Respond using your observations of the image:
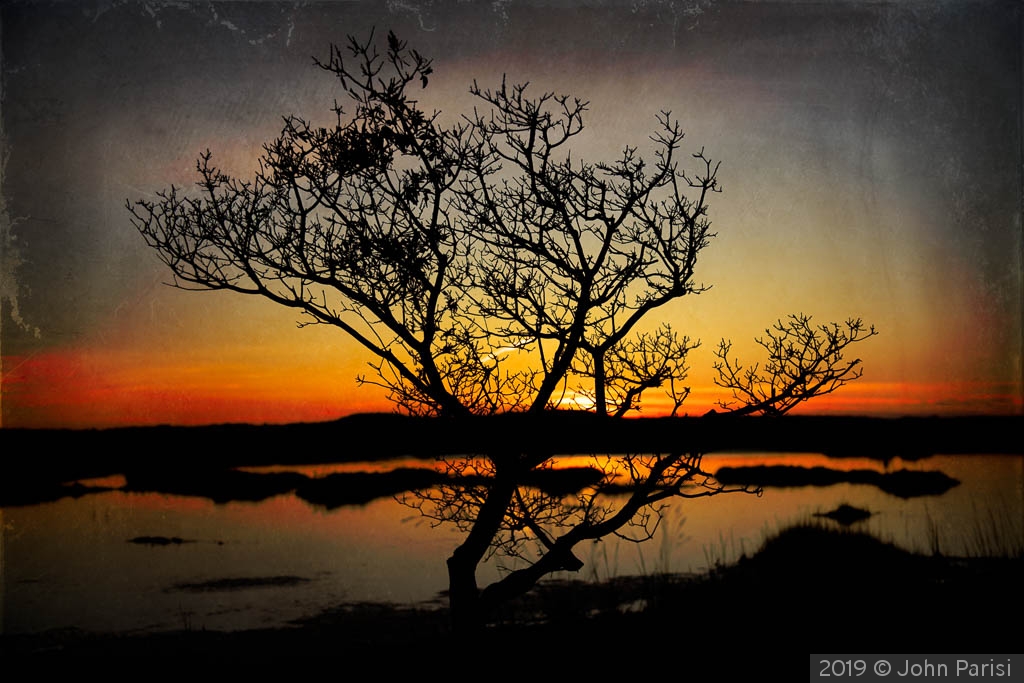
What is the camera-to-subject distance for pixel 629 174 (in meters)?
5.82

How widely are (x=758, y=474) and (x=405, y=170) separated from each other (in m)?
4.96

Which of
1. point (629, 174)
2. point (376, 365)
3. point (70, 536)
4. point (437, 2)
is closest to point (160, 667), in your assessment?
point (70, 536)

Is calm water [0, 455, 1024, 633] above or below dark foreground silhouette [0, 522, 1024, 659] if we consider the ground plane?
above

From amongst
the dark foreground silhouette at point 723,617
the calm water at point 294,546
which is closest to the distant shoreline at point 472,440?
the calm water at point 294,546

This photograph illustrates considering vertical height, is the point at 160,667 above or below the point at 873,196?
below

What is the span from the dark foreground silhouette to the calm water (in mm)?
126

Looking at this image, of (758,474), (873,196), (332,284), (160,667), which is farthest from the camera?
(758,474)

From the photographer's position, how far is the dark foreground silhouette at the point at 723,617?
683 cm

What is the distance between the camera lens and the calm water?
23.1 feet

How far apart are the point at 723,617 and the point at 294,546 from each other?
3.61 meters

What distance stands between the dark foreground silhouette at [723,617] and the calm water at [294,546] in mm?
126

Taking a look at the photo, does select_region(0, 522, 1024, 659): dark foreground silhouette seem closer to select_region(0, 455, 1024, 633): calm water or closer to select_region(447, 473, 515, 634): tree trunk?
select_region(0, 455, 1024, 633): calm water


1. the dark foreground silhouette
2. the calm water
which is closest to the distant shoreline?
the calm water

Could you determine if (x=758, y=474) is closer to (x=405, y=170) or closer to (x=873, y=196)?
(x=873, y=196)
